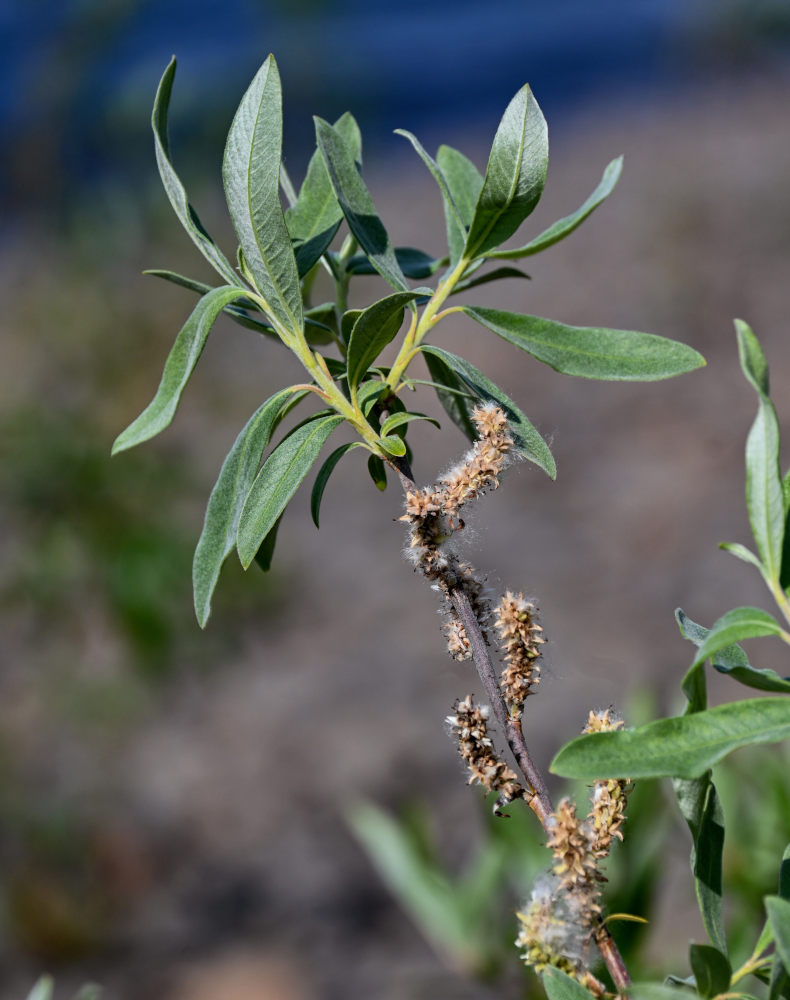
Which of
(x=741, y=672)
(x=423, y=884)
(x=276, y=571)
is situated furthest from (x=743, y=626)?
(x=276, y=571)

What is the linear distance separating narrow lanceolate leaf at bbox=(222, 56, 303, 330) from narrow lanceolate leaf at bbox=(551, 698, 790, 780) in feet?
0.84

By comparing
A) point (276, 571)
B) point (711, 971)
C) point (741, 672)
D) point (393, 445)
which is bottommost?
point (711, 971)

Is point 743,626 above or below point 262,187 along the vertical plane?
below

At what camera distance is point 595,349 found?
1.62ft

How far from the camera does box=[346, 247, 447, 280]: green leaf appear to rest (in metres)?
0.61

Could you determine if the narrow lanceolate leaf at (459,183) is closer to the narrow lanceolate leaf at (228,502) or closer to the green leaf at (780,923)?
the narrow lanceolate leaf at (228,502)

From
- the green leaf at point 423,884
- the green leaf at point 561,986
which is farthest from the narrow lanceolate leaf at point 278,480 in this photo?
the green leaf at point 423,884

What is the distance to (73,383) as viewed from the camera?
3.60m

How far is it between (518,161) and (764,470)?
0.18m

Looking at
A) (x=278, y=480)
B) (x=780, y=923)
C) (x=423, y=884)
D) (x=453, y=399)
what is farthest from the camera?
(x=423, y=884)

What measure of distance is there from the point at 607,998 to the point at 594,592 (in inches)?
111

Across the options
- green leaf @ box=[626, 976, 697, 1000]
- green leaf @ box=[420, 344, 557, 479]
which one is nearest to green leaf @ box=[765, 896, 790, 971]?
green leaf @ box=[626, 976, 697, 1000]

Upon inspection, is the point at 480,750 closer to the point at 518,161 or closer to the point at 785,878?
the point at 785,878

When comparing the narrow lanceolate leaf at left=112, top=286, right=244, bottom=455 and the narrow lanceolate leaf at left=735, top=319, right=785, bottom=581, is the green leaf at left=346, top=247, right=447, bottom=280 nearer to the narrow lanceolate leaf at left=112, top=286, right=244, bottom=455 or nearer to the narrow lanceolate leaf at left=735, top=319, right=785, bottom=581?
the narrow lanceolate leaf at left=112, top=286, right=244, bottom=455
